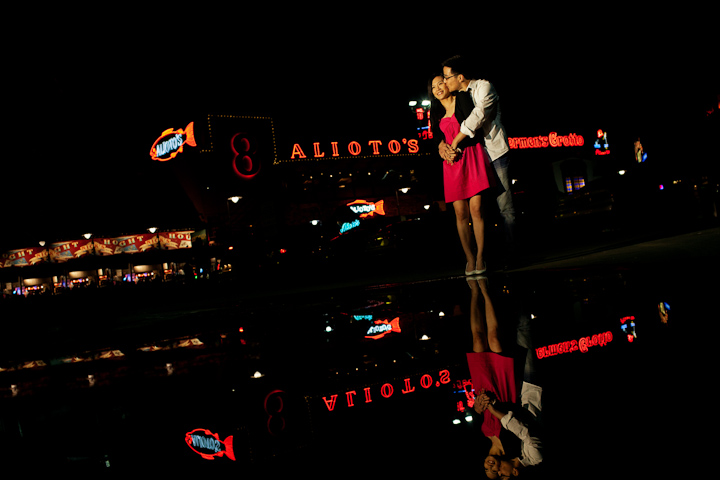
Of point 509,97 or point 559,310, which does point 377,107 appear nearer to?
point 509,97

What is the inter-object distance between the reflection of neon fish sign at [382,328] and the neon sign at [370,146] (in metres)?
19.3

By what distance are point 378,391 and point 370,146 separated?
2207cm

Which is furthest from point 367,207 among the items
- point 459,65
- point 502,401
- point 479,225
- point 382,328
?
point 502,401

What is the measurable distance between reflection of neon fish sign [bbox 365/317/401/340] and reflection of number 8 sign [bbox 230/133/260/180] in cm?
1925

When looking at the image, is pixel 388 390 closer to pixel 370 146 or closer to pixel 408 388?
pixel 408 388

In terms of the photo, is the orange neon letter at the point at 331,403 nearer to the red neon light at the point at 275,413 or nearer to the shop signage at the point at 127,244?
the red neon light at the point at 275,413

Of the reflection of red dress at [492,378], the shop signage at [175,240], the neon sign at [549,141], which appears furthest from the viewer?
the neon sign at [549,141]

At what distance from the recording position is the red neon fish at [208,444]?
2.76ft

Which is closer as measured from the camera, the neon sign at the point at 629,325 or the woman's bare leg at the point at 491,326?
the neon sign at the point at 629,325

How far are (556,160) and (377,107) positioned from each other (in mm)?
14562

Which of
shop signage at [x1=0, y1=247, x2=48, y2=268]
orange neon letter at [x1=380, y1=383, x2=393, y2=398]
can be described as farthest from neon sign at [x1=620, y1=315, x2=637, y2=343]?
shop signage at [x1=0, y1=247, x2=48, y2=268]

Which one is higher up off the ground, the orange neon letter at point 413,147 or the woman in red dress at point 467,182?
the orange neon letter at point 413,147

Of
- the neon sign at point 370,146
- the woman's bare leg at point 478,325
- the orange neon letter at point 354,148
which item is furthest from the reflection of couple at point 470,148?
the orange neon letter at point 354,148

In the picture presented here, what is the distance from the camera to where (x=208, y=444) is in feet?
2.98
